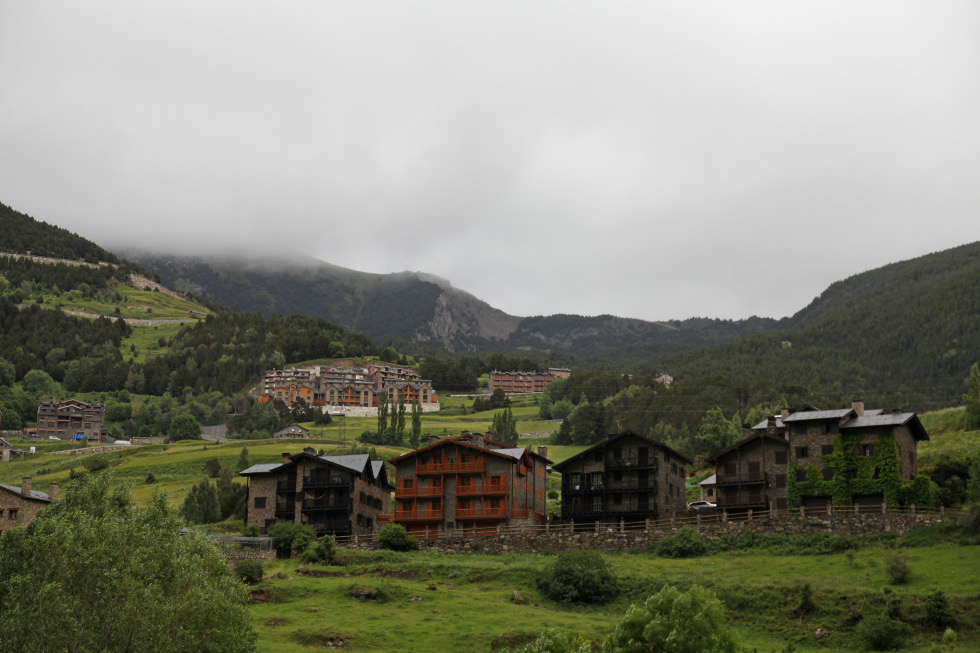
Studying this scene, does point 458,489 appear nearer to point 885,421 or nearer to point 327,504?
point 327,504

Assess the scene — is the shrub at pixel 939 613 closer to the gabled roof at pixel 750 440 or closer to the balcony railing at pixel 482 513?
the gabled roof at pixel 750 440

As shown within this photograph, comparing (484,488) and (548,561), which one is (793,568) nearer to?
(548,561)

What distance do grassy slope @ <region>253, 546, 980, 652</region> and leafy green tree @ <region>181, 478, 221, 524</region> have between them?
1281 inches

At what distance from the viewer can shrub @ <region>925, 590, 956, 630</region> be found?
173ft

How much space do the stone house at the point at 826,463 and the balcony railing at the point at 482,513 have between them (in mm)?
20671

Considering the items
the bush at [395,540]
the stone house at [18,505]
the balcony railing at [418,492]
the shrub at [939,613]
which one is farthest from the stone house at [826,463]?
the stone house at [18,505]

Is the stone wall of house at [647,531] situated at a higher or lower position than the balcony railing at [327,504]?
lower

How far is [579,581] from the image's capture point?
6600cm

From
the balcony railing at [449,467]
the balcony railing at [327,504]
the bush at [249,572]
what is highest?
the balcony railing at [449,467]

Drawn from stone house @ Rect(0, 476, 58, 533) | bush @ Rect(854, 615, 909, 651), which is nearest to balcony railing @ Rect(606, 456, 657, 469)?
bush @ Rect(854, 615, 909, 651)

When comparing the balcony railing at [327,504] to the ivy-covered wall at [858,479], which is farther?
the balcony railing at [327,504]

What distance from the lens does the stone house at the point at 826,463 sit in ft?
267

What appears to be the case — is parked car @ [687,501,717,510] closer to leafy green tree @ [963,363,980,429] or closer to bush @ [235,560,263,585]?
leafy green tree @ [963,363,980,429]

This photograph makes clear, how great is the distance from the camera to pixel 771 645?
54.9 meters
